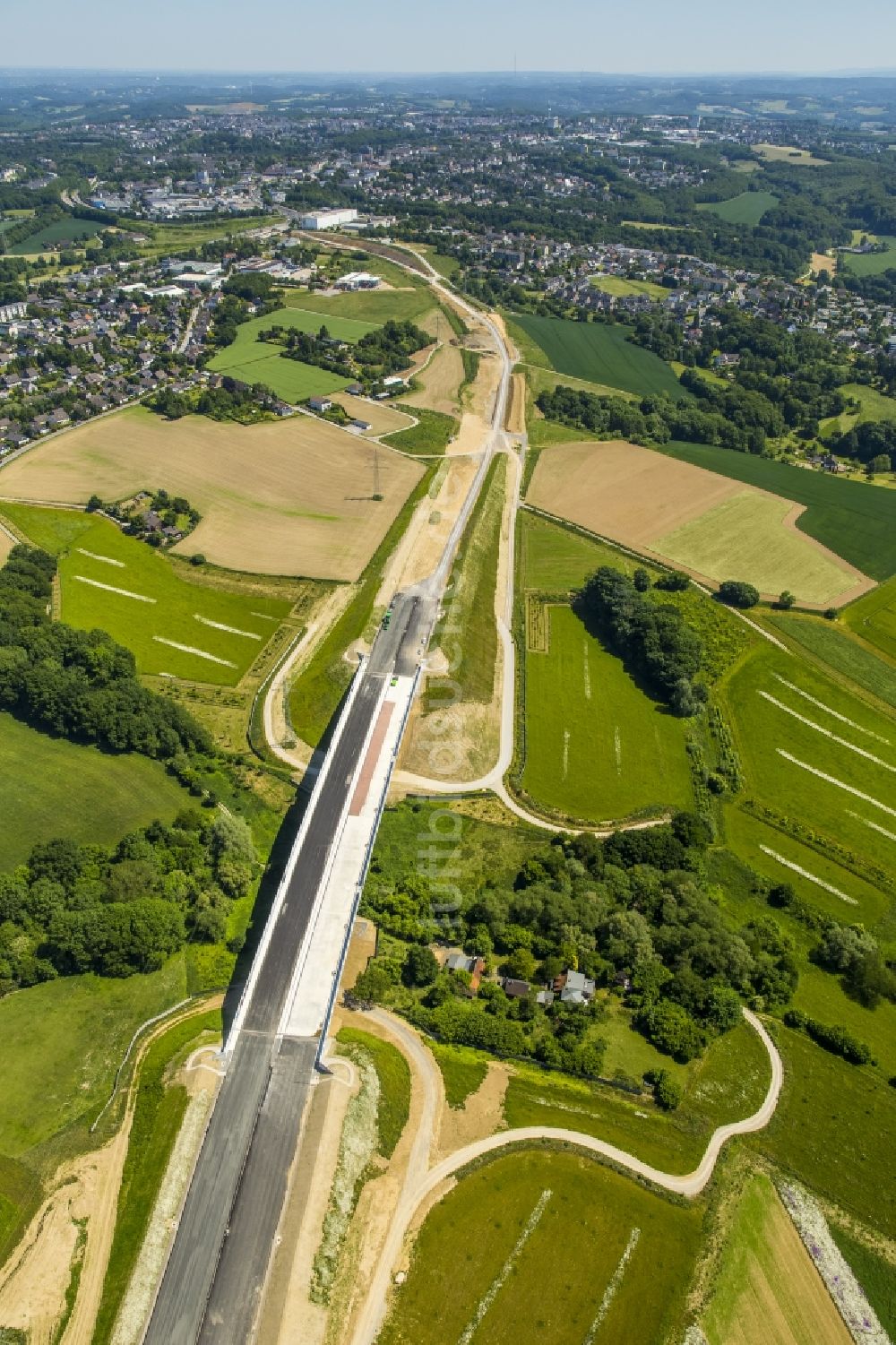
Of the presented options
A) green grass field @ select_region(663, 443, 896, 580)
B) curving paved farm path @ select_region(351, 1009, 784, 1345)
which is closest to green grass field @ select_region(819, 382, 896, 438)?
green grass field @ select_region(663, 443, 896, 580)

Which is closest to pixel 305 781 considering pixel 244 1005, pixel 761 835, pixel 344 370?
pixel 244 1005

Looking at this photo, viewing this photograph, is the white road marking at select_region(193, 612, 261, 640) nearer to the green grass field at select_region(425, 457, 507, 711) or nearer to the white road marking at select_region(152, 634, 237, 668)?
the white road marking at select_region(152, 634, 237, 668)

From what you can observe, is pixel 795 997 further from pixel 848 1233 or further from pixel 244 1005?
pixel 244 1005

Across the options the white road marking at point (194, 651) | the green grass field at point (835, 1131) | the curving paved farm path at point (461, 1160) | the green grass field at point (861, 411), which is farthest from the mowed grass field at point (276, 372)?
the green grass field at point (835, 1131)

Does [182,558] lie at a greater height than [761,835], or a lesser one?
greater

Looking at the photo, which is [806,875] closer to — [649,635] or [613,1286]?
[649,635]

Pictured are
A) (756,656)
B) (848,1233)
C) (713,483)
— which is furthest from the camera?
(713,483)

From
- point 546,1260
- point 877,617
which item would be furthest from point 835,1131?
point 877,617
